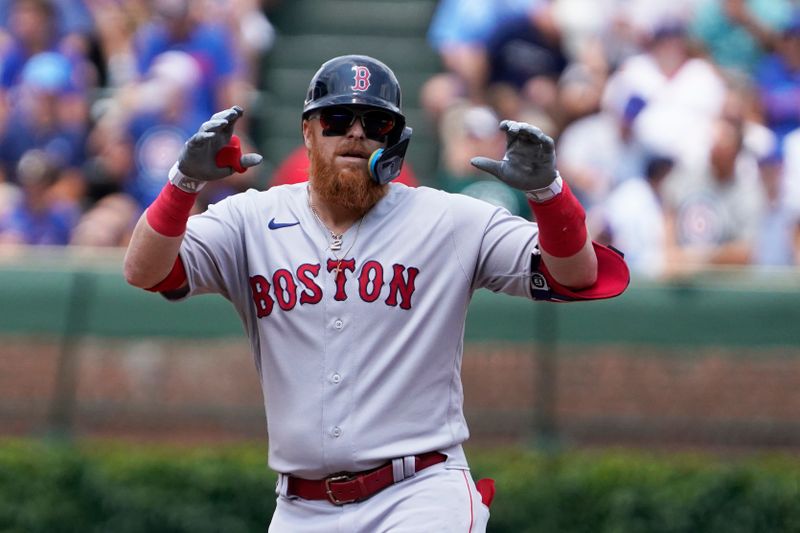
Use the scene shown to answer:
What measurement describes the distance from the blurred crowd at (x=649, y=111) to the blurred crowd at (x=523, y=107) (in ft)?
0.04

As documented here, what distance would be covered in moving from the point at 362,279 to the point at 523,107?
5.48 meters

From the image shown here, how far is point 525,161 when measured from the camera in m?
4.15

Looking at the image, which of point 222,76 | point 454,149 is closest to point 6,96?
point 222,76

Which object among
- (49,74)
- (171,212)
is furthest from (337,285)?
(49,74)

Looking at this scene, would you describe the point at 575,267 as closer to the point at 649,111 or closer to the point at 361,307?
the point at 361,307

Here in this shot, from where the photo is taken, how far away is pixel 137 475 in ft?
25.3

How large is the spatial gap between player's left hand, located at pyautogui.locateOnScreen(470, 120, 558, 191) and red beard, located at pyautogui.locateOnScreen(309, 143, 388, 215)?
437 mm

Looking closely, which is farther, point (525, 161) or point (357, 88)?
point (357, 88)

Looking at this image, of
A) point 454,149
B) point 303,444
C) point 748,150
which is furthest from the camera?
point 454,149

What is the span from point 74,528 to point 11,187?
328cm

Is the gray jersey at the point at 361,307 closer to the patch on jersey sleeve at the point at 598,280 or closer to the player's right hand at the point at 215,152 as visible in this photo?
the patch on jersey sleeve at the point at 598,280

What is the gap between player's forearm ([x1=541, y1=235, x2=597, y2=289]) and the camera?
424cm

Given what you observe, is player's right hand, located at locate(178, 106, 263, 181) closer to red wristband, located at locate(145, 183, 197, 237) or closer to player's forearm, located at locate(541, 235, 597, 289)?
red wristband, located at locate(145, 183, 197, 237)

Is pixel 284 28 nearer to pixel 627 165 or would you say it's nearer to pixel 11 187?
pixel 11 187
